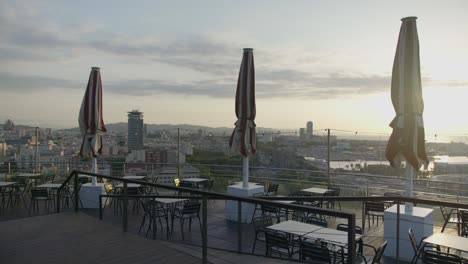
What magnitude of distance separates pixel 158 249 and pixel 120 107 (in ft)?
45.7

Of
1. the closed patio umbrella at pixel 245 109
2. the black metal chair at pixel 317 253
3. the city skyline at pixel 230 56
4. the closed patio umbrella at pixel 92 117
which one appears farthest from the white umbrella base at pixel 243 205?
the closed patio umbrella at pixel 92 117

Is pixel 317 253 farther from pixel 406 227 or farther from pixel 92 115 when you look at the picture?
pixel 92 115

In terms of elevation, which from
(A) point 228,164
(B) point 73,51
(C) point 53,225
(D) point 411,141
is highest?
(B) point 73,51

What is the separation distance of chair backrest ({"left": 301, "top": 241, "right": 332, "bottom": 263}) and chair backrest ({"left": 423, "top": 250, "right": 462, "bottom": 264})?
110 centimetres

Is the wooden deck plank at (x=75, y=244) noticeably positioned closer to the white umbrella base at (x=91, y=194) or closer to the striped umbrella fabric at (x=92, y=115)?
the white umbrella base at (x=91, y=194)

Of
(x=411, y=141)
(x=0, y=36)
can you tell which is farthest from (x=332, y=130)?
(x=0, y=36)

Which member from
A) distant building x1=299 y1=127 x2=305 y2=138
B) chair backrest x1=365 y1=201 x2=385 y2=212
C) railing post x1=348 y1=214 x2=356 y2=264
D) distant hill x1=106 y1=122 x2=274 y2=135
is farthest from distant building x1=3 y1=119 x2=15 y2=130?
railing post x1=348 y1=214 x2=356 y2=264

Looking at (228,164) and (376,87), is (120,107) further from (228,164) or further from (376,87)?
(376,87)

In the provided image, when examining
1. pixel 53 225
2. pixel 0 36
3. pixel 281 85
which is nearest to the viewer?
A: pixel 53 225

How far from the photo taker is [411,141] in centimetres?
543

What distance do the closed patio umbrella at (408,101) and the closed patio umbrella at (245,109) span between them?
2.94 meters

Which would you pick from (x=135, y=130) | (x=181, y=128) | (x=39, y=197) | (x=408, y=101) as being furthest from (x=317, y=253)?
(x=135, y=130)

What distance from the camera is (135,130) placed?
12.0 m

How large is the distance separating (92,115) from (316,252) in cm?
661
